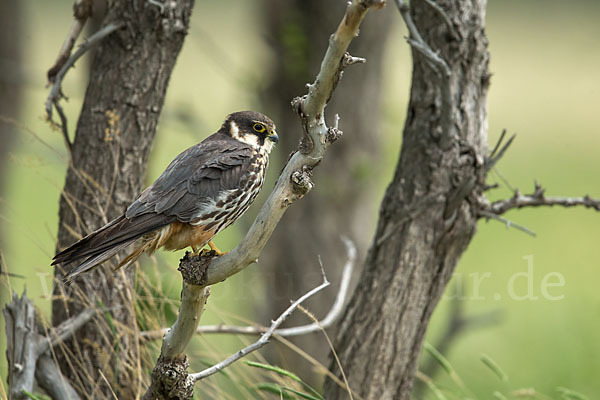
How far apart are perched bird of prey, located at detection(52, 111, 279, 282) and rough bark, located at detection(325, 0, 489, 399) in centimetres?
90

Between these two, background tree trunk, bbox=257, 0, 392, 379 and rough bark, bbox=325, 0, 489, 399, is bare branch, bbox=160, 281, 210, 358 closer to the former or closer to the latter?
rough bark, bbox=325, 0, 489, 399

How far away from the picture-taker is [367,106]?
20.3 ft

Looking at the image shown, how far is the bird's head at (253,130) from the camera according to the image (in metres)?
3.48

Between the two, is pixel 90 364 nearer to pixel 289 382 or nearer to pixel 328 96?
pixel 289 382

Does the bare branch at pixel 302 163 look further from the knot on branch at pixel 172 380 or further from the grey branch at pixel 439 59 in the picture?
the grey branch at pixel 439 59

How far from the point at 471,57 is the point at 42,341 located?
260 cm

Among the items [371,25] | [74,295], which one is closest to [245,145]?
[74,295]

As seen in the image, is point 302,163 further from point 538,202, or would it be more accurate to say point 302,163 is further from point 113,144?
point 538,202

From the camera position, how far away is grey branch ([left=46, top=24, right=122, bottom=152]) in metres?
3.61

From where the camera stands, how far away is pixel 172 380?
280cm

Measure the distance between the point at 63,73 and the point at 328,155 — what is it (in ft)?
9.27

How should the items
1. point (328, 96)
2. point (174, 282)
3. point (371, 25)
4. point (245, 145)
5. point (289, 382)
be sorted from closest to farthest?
point (328, 96), point (245, 145), point (289, 382), point (174, 282), point (371, 25)

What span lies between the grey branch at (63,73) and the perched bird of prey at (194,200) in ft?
2.67

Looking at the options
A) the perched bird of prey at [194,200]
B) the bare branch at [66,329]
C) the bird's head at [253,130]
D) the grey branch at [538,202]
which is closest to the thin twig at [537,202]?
the grey branch at [538,202]
